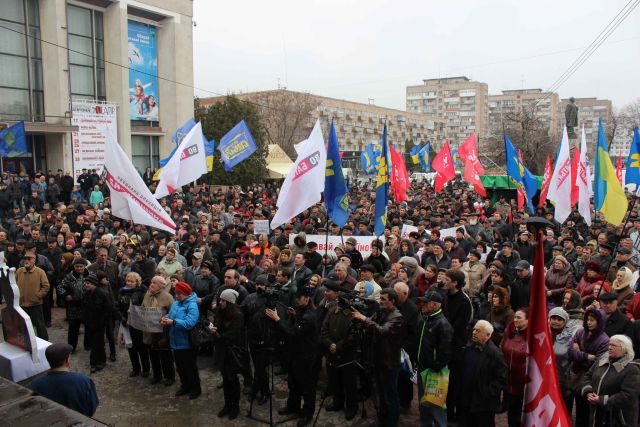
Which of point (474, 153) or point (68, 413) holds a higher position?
point (474, 153)

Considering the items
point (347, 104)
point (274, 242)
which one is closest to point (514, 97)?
point (347, 104)

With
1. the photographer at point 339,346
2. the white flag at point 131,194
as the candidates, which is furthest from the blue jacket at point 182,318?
the white flag at point 131,194

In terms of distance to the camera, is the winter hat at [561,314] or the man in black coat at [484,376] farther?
the winter hat at [561,314]

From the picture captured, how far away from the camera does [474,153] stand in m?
18.6

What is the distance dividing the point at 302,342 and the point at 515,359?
2.38m

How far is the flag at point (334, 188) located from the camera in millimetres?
8984

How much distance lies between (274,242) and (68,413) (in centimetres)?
870

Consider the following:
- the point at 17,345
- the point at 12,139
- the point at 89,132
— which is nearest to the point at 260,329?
the point at 17,345

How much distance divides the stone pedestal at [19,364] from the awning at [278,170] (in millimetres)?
29294

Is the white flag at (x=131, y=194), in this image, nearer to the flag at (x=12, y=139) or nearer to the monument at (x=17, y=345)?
the monument at (x=17, y=345)

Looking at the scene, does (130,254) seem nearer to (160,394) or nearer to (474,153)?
(160,394)

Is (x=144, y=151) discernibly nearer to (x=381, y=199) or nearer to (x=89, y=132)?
(x=89, y=132)

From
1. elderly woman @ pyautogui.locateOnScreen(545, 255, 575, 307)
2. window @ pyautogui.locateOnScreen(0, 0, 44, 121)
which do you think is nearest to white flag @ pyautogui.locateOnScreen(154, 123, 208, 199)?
Answer: elderly woman @ pyautogui.locateOnScreen(545, 255, 575, 307)

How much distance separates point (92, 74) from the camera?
1134 inches
